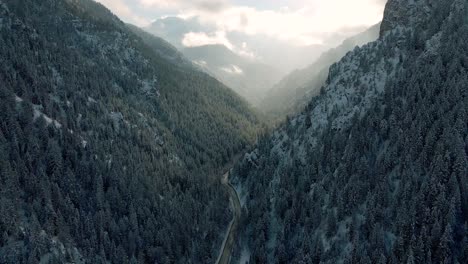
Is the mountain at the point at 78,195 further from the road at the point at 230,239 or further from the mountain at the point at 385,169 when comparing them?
the mountain at the point at 385,169

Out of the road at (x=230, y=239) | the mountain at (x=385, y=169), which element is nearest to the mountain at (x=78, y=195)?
the road at (x=230, y=239)

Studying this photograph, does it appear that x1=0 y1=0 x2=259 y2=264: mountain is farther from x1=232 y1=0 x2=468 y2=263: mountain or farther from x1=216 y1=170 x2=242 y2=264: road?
x1=232 y1=0 x2=468 y2=263: mountain

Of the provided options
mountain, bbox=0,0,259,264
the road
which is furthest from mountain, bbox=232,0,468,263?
mountain, bbox=0,0,259,264

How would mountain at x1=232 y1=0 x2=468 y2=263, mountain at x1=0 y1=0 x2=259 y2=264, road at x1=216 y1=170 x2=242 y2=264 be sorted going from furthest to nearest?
road at x1=216 y1=170 x2=242 y2=264 → mountain at x1=0 y1=0 x2=259 y2=264 → mountain at x1=232 y1=0 x2=468 y2=263

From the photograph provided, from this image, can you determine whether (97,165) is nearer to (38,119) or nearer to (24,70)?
(38,119)

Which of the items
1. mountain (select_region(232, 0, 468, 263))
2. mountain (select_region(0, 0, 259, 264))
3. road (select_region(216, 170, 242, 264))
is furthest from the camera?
road (select_region(216, 170, 242, 264))

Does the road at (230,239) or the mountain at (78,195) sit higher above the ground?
the mountain at (78,195)

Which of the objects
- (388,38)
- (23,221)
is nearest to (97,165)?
(23,221)

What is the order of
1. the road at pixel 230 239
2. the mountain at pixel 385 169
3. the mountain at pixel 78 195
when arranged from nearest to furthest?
the mountain at pixel 385 169, the mountain at pixel 78 195, the road at pixel 230 239
